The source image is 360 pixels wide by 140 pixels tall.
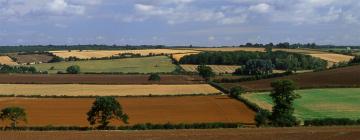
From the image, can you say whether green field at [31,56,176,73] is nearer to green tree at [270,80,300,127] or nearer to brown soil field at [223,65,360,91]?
brown soil field at [223,65,360,91]

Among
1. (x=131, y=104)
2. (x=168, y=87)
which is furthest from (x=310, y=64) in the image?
(x=131, y=104)

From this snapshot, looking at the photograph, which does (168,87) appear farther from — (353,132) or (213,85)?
(353,132)

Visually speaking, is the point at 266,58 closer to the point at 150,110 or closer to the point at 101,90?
the point at 101,90

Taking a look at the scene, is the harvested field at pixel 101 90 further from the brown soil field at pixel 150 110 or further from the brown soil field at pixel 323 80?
the brown soil field at pixel 150 110

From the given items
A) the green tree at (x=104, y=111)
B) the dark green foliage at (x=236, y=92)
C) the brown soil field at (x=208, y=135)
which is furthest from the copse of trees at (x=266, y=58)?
the brown soil field at (x=208, y=135)

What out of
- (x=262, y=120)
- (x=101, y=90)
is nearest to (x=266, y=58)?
(x=101, y=90)

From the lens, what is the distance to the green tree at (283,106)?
54547mm

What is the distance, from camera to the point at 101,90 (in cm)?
10612

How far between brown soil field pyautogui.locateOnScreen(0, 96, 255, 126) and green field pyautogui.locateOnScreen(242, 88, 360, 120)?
203 inches

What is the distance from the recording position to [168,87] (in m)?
111

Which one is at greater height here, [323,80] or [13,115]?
[13,115]

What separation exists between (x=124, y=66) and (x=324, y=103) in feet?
361

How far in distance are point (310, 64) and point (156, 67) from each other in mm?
43776

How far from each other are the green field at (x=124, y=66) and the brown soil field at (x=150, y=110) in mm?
77152
